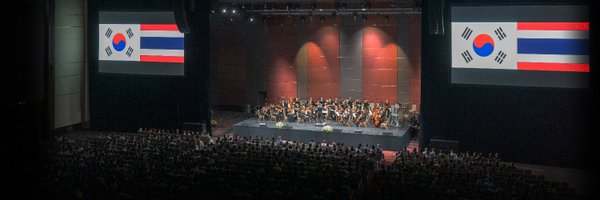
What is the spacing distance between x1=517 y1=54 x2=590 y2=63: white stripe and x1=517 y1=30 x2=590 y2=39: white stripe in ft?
2.01

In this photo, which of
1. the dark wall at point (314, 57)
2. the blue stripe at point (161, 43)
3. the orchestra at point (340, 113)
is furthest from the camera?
the dark wall at point (314, 57)

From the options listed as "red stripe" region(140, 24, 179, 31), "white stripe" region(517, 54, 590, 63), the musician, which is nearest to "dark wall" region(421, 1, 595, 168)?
"white stripe" region(517, 54, 590, 63)

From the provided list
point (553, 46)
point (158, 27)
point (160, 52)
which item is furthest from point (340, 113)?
point (553, 46)

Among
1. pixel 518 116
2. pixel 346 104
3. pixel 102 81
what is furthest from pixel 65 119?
pixel 518 116

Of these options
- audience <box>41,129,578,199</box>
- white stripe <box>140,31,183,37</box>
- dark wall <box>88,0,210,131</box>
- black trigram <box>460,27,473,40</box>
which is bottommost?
audience <box>41,129,578,199</box>

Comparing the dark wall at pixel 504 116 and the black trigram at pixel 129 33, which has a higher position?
the black trigram at pixel 129 33

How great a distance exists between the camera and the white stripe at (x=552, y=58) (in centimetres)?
1656

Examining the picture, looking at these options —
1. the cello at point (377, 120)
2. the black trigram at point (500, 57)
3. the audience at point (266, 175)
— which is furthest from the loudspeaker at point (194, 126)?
the black trigram at point (500, 57)

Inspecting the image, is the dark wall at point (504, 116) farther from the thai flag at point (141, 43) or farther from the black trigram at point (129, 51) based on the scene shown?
the black trigram at point (129, 51)

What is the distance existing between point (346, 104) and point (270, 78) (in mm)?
5705

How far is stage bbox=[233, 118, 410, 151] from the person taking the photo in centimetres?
2017

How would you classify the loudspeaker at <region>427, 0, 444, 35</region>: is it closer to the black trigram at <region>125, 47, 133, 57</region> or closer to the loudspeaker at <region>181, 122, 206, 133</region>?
the loudspeaker at <region>181, 122, 206, 133</region>

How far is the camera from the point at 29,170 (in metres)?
2.71

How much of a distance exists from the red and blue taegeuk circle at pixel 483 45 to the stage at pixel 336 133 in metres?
4.30
